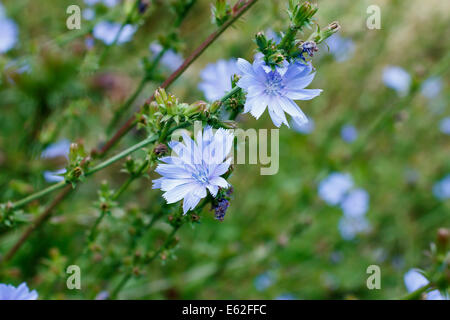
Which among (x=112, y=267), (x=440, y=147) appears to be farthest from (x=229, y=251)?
(x=440, y=147)

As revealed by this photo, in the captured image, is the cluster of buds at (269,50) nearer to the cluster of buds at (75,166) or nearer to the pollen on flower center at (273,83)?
the pollen on flower center at (273,83)

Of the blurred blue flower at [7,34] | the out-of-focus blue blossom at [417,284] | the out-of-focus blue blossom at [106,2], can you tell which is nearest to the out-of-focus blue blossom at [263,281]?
the out-of-focus blue blossom at [417,284]

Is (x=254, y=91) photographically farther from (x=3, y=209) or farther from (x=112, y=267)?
(x=112, y=267)

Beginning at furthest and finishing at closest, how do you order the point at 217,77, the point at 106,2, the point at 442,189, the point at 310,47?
the point at 442,189 < the point at 217,77 < the point at 106,2 < the point at 310,47

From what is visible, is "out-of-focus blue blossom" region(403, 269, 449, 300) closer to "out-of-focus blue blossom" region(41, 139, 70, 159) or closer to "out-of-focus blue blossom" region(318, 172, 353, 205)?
"out-of-focus blue blossom" region(318, 172, 353, 205)

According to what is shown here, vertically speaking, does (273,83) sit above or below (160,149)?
above

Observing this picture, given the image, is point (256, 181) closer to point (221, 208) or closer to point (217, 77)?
point (217, 77)

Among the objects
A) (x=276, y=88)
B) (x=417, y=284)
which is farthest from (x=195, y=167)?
(x=417, y=284)
